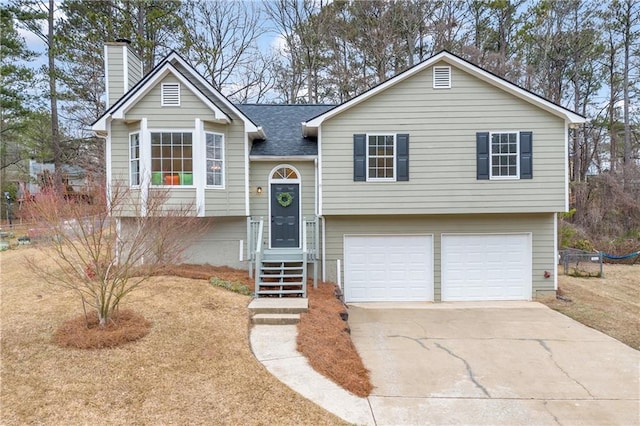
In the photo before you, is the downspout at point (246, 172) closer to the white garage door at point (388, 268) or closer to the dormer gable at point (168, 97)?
the dormer gable at point (168, 97)

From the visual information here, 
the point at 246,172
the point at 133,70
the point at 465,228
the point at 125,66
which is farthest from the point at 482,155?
the point at 133,70

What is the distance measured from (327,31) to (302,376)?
69.1ft

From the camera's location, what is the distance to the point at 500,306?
10.2 metres

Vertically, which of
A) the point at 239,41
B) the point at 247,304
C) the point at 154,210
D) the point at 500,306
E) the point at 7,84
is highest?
the point at 239,41

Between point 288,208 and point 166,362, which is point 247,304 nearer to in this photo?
point 166,362

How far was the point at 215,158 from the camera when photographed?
10.3m

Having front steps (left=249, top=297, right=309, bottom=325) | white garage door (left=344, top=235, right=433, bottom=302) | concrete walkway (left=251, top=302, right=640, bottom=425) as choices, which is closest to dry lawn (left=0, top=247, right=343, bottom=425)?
front steps (left=249, top=297, right=309, bottom=325)

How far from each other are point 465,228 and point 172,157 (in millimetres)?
8394

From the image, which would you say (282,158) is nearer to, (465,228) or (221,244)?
(221,244)

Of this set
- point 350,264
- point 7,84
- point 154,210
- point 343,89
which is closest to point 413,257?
point 350,264

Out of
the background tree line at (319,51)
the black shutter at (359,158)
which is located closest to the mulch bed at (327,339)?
the black shutter at (359,158)

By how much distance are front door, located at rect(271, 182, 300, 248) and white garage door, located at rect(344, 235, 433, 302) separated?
5.27 ft

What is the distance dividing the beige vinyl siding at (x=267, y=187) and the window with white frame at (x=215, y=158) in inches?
37.9

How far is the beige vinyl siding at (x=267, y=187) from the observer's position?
36.2 feet
